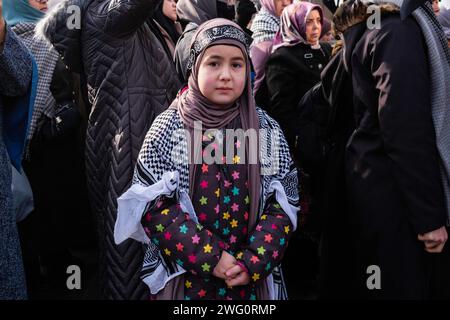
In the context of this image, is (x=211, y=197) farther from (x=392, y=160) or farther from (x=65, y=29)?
(x=65, y=29)

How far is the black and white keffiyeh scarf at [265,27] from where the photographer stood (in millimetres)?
3455

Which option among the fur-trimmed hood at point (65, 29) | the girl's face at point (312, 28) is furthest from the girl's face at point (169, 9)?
the girl's face at point (312, 28)

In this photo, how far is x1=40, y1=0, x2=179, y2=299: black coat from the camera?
2334 mm

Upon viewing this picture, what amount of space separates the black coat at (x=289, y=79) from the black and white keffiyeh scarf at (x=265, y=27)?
405 millimetres

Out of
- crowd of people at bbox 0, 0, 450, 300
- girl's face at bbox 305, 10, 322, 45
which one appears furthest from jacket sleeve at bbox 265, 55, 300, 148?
girl's face at bbox 305, 10, 322, 45

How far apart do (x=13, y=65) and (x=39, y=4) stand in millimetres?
1844

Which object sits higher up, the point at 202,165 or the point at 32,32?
the point at 32,32

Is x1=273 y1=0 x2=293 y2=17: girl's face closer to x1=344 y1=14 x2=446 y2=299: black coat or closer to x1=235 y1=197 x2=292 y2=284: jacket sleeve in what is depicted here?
x1=344 y1=14 x2=446 y2=299: black coat

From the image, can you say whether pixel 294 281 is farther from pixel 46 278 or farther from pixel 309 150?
pixel 46 278

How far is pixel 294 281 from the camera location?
11.4 ft
